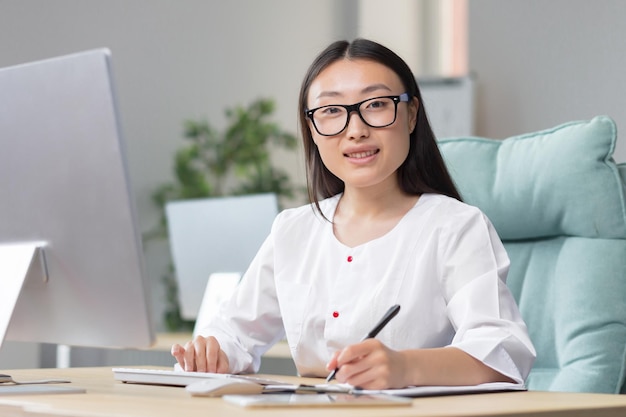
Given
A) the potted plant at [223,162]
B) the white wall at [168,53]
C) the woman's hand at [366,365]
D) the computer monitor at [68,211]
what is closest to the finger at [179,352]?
the computer monitor at [68,211]

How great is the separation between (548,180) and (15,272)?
1.03 m

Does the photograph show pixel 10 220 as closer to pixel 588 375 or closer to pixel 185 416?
pixel 185 416

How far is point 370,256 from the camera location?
1.49 metres

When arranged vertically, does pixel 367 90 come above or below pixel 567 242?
above

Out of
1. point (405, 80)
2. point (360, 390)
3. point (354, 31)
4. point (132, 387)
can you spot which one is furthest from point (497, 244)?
point (354, 31)

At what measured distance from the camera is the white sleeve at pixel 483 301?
4.11 feet

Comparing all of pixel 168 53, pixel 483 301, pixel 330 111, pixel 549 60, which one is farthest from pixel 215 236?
pixel 168 53

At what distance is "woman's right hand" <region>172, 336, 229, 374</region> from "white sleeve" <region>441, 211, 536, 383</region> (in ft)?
1.20

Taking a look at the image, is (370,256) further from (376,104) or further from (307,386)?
(307,386)

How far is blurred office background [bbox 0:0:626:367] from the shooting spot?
2398 millimetres

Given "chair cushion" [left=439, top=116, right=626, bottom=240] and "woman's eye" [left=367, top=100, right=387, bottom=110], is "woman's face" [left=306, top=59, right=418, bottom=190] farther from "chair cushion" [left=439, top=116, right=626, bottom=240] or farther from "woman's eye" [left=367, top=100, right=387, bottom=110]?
"chair cushion" [left=439, top=116, right=626, bottom=240]

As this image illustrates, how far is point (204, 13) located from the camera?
16.4ft

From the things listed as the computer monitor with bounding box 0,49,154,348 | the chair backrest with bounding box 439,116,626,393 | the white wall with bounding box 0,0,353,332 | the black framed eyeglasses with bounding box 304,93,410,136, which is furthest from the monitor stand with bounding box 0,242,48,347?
the white wall with bounding box 0,0,353,332

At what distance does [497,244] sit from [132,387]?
0.59 m
